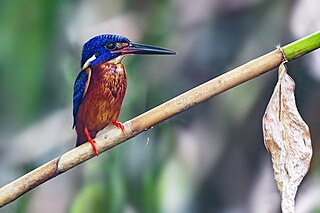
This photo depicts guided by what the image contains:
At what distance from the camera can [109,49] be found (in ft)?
2.21

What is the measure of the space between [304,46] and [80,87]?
0.31 m

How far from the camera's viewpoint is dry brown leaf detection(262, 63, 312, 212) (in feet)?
1.69

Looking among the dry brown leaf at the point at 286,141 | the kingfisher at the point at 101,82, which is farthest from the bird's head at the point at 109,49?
the dry brown leaf at the point at 286,141

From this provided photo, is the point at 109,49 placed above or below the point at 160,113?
above

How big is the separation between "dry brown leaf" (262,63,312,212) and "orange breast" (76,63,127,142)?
8.5 inches

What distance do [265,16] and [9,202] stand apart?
0.42 m

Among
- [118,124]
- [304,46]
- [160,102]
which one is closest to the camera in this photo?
[304,46]

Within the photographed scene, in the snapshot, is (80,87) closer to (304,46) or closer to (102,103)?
(102,103)

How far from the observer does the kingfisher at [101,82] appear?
67 centimetres

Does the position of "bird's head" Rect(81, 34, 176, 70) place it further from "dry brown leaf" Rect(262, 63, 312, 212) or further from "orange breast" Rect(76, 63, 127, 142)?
"dry brown leaf" Rect(262, 63, 312, 212)

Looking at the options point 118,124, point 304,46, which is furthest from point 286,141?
point 118,124

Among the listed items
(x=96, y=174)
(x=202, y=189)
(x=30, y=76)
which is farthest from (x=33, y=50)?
(x=202, y=189)

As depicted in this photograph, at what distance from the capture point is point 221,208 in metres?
0.80

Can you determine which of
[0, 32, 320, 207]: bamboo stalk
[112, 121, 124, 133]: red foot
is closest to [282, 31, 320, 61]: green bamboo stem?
[0, 32, 320, 207]: bamboo stalk
